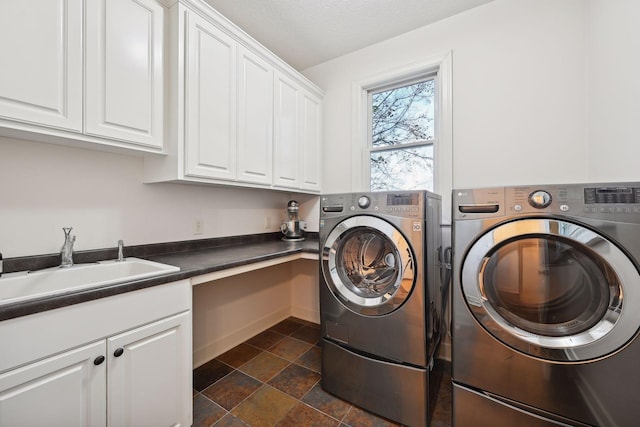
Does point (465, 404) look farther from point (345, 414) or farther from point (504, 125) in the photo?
point (504, 125)

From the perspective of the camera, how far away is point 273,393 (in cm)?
164

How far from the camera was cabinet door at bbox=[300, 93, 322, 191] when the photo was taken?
244cm

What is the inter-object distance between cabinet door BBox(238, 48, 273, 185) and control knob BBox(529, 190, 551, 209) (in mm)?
1657

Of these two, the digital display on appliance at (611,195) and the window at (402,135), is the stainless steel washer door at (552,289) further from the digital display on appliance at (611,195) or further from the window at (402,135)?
the window at (402,135)

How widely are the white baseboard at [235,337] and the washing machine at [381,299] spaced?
949 mm

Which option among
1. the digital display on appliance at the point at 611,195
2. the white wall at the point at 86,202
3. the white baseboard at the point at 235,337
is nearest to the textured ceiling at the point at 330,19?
the white wall at the point at 86,202

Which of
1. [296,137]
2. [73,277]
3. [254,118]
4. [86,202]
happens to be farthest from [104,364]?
[296,137]

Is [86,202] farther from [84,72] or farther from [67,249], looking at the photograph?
[84,72]

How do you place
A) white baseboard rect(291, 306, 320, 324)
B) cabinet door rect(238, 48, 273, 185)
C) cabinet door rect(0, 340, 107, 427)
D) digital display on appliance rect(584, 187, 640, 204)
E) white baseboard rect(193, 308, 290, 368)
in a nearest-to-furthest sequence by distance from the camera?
cabinet door rect(0, 340, 107, 427) < digital display on appliance rect(584, 187, 640, 204) < cabinet door rect(238, 48, 273, 185) < white baseboard rect(193, 308, 290, 368) < white baseboard rect(291, 306, 320, 324)

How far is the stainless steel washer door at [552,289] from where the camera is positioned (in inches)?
37.7

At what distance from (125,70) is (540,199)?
2050 millimetres

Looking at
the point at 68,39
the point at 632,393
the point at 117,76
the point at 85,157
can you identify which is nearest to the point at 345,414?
the point at 632,393

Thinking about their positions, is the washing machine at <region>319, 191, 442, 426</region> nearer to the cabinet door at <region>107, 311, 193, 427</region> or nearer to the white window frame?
the white window frame

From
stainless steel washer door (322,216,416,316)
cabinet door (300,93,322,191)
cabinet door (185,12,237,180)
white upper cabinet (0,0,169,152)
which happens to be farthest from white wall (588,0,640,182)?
white upper cabinet (0,0,169,152)
